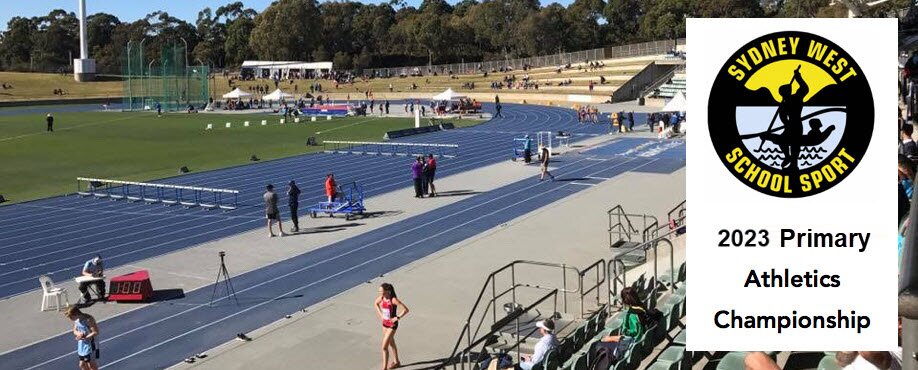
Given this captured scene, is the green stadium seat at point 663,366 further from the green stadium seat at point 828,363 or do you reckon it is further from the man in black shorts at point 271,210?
the man in black shorts at point 271,210

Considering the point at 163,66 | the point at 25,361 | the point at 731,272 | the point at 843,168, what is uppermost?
the point at 163,66

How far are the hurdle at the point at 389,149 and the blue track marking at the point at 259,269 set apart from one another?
292 cm

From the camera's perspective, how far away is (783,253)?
2689 mm

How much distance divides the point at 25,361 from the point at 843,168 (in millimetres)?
12186

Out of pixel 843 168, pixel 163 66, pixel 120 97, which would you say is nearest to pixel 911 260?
pixel 843 168

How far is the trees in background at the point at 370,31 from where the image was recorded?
105 m

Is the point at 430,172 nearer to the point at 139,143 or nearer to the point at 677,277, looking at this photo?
the point at 677,277

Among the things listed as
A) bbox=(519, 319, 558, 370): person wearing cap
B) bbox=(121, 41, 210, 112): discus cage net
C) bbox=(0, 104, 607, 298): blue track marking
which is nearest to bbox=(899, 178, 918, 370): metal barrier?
bbox=(519, 319, 558, 370): person wearing cap

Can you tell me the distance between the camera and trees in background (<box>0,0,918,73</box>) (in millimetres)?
105250

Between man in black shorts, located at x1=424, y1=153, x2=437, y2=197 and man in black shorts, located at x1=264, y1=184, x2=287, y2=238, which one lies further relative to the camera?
man in black shorts, located at x1=424, y1=153, x2=437, y2=197

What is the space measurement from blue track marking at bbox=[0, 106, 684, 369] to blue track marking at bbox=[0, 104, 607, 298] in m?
0.05

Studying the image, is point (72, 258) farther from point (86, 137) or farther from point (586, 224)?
point (86, 137)

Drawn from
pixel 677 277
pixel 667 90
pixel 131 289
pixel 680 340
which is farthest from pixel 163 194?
pixel 667 90

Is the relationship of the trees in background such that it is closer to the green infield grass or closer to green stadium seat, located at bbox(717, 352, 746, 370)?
the green infield grass
